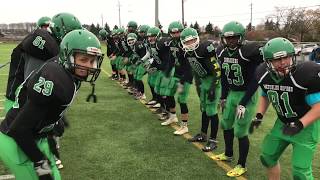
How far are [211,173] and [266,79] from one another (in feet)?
5.88

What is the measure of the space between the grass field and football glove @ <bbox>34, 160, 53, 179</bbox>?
87.0 inches

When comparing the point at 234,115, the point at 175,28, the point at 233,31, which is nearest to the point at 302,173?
the point at 234,115

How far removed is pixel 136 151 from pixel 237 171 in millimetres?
1812

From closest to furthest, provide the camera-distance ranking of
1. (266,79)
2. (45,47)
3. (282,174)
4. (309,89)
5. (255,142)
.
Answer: (309,89)
(266,79)
(45,47)
(282,174)
(255,142)

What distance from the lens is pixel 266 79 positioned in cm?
412

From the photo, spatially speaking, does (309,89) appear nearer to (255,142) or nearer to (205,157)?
(205,157)

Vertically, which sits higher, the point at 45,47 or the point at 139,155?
the point at 45,47

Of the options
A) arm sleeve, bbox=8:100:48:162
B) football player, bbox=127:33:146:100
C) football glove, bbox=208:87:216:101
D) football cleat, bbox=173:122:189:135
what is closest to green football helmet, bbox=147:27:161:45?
football player, bbox=127:33:146:100

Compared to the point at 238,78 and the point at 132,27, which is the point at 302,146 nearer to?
the point at 238,78

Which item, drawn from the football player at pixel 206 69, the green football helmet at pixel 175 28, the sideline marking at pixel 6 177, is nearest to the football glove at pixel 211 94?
the football player at pixel 206 69

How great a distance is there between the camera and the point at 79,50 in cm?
300

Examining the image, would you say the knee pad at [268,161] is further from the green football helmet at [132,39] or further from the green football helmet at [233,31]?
the green football helmet at [132,39]

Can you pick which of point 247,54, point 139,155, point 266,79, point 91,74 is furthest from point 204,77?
point 91,74

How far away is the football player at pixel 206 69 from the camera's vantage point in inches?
243
